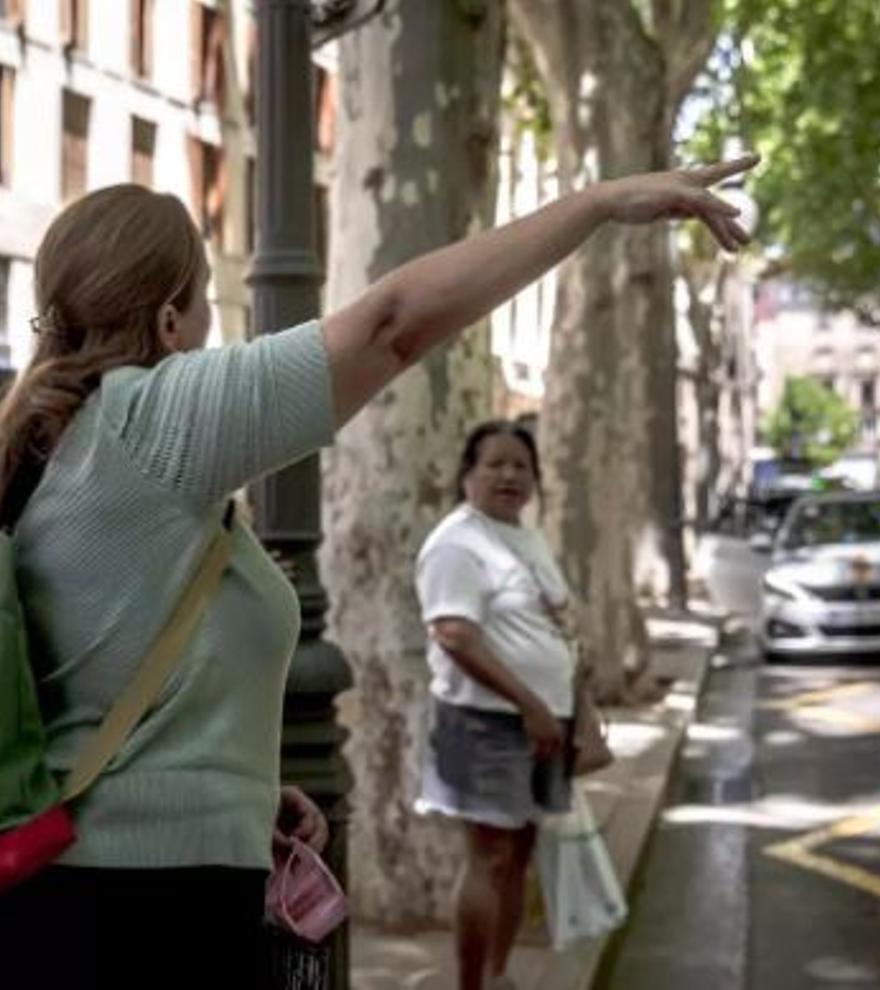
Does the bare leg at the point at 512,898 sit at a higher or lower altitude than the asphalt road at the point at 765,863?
higher

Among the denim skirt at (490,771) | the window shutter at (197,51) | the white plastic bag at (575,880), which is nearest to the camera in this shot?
the denim skirt at (490,771)

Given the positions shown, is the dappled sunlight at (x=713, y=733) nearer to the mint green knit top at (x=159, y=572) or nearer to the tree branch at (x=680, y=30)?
the tree branch at (x=680, y=30)

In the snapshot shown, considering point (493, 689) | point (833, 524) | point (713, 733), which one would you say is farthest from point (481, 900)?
point (833, 524)

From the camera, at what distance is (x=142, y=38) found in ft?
101

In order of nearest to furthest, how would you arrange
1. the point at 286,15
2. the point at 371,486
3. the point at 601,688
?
1. the point at 286,15
2. the point at 371,486
3. the point at 601,688

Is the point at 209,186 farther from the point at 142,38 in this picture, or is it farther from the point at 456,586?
the point at 456,586

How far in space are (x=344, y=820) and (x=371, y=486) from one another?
3032 mm

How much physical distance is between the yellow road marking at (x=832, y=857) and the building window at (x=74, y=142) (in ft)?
64.9

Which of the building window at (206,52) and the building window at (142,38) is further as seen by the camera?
the building window at (206,52)

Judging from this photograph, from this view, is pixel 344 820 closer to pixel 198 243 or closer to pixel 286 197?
pixel 286 197

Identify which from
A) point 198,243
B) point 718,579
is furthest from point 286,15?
point 718,579

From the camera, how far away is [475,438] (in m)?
5.53

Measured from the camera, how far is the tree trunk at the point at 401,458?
694 cm

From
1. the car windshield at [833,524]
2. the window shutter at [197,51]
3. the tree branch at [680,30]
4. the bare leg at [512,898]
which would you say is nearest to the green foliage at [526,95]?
the tree branch at [680,30]
